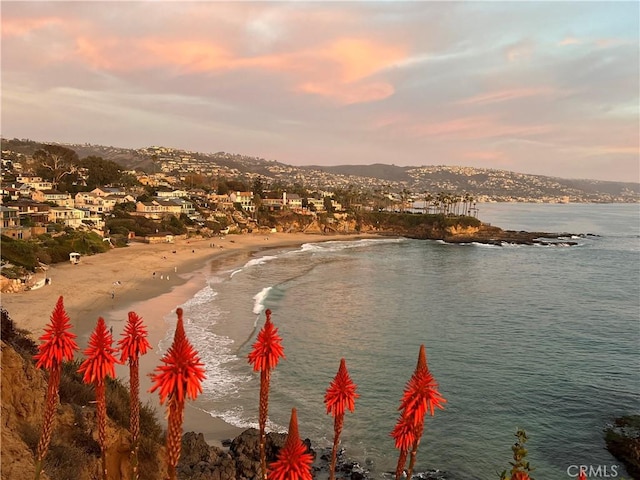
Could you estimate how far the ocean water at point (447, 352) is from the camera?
2444 centimetres

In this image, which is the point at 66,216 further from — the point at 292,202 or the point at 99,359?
the point at 99,359

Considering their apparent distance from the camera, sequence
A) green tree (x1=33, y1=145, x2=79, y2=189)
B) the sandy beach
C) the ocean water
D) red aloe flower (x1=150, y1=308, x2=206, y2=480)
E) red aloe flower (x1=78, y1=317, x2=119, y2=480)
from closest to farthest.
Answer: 1. red aloe flower (x1=150, y1=308, x2=206, y2=480)
2. red aloe flower (x1=78, y1=317, x2=119, y2=480)
3. the ocean water
4. the sandy beach
5. green tree (x1=33, y1=145, x2=79, y2=189)

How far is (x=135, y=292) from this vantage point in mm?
51156

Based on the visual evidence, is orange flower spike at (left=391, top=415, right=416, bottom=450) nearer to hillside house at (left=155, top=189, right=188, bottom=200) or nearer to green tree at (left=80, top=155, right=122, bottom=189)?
hillside house at (left=155, top=189, right=188, bottom=200)

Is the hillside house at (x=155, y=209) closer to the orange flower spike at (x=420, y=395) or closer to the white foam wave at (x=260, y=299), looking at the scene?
the white foam wave at (x=260, y=299)

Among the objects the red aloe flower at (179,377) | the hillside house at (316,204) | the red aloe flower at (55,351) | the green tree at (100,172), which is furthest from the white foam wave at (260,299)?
the hillside house at (316,204)

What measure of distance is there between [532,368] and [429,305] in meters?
20.0

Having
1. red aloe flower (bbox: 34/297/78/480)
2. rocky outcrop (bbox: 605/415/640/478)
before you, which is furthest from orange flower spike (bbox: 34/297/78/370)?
rocky outcrop (bbox: 605/415/640/478)

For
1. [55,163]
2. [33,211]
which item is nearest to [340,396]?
[33,211]

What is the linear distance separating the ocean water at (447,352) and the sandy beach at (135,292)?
2183 mm

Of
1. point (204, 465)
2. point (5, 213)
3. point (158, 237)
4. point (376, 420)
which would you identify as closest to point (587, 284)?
point (376, 420)

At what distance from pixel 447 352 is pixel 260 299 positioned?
76.2 ft

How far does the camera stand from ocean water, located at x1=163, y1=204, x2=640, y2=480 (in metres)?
24.4

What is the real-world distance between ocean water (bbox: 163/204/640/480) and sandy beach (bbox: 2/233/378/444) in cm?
218
